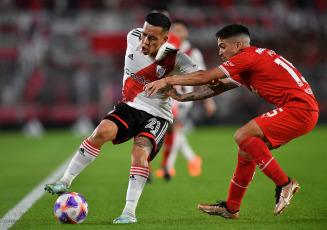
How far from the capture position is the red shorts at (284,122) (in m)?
5.18

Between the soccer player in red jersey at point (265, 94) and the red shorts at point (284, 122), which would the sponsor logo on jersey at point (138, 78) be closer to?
the soccer player in red jersey at point (265, 94)

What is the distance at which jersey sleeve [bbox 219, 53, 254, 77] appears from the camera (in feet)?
16.8

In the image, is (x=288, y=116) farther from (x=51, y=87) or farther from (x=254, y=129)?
(x=51, y=87)

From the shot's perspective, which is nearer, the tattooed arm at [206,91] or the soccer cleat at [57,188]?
the soccer cleat at [57,188]

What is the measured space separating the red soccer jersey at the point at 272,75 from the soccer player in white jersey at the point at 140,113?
0.69m

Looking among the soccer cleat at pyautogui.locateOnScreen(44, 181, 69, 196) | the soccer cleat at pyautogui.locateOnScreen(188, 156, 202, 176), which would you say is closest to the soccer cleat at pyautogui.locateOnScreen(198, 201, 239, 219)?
the soccer cleat at pyautogui.locateOnScreen(44, 181, 69, 196)

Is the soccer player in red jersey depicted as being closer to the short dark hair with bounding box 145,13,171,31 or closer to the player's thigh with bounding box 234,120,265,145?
the player's thigh with bounding box 234,120,265,145

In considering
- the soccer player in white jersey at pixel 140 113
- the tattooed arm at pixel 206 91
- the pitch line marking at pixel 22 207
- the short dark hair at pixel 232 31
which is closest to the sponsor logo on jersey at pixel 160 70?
the soccer player in white jersey at pixel 140 113

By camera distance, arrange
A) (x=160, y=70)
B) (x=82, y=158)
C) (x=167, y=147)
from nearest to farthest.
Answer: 1. (x=82, y=158)
2. (x=160, y=70)
3. (x=167, y=147)

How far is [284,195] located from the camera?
5.00 metres

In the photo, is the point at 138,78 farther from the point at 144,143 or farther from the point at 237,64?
the point at 237,64

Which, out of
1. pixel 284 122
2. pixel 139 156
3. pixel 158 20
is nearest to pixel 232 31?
pixel 158 20

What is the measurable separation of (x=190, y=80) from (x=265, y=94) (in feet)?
2.52

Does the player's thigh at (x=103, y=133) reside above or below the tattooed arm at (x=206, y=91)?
below
